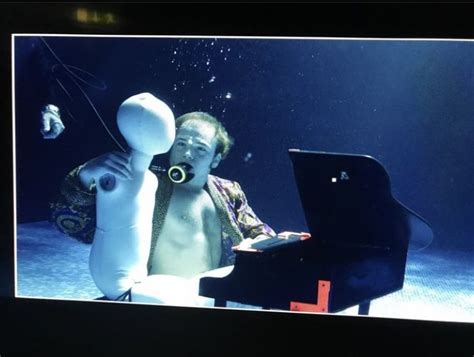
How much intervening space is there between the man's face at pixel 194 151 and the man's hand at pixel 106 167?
23cm

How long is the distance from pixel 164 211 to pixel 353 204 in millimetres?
877

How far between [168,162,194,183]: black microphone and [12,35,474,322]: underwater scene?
64 millimetres

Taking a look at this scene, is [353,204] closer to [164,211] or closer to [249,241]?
[249,241]

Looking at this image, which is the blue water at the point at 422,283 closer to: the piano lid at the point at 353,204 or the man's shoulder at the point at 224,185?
the piano lid at the point at 353,204

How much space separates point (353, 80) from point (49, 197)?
1.55 metres

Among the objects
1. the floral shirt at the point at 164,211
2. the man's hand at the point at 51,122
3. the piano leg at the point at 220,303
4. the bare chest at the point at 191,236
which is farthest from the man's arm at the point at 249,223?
the man's hand at the point at 51,122

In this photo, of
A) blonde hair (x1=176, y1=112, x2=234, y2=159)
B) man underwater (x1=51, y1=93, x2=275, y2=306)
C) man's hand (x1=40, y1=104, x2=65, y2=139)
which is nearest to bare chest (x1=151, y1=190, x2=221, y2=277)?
man underwater (x1=51, y1=93, x2=275, y2=306)

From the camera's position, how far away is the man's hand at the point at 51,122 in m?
3.03

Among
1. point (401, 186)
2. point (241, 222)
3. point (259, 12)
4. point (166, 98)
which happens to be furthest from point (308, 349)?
point (259, 12)

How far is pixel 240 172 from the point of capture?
295cm

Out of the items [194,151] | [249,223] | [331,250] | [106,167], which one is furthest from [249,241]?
[106,167]

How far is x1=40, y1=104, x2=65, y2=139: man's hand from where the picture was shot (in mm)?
A: 3027

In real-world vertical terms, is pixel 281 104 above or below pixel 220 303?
above

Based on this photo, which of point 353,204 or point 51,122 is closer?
point 353,204
